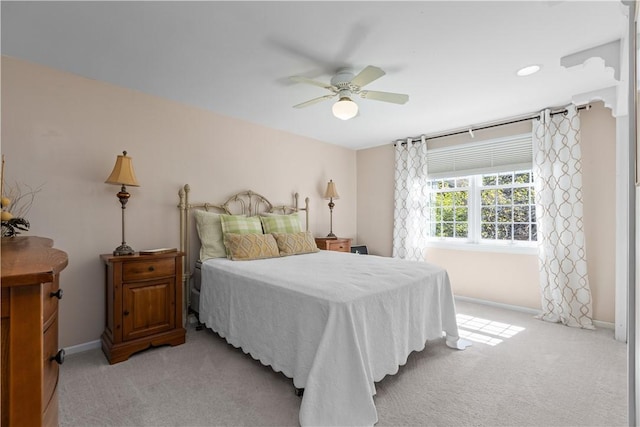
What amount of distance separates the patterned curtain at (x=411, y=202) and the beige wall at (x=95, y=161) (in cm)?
242

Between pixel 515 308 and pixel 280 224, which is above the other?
pixel 280 224

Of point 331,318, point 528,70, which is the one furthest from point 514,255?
point 331,318

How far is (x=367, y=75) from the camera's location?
6.98ft

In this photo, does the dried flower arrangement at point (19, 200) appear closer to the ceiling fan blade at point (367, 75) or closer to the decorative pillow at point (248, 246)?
the decorative pillow at point (248, 246)

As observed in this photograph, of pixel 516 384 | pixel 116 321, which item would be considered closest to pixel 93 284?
pixel 116 321

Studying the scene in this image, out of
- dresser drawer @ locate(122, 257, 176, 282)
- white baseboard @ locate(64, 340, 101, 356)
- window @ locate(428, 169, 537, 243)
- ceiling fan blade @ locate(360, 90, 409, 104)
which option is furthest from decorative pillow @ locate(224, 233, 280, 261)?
window @ locate(428, 169, 537, 243)

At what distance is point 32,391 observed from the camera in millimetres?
695

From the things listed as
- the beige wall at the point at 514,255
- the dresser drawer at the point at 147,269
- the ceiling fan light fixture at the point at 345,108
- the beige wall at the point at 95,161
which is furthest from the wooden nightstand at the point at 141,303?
the beige wall at the point at 514,255

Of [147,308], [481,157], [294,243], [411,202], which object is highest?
[481,157]

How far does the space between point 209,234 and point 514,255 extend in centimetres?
366

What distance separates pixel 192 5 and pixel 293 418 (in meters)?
2.46

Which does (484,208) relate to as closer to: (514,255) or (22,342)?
(514,255)

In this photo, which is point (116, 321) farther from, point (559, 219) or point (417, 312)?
point (559, 219)

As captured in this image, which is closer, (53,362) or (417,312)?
(53,362)
